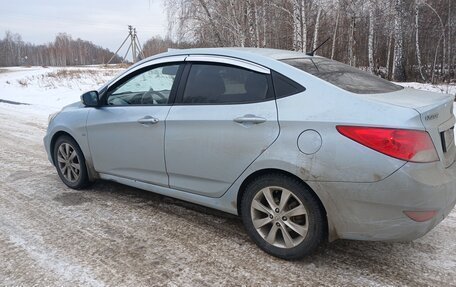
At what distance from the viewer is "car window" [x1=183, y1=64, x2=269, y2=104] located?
295cm

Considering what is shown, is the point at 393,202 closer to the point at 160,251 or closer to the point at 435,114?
the point at 435,114

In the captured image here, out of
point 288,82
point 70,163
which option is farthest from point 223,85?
point 70,163

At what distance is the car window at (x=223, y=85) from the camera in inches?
116

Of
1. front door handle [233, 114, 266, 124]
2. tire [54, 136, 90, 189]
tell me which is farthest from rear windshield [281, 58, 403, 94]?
tire [54, 136, 90, 189]

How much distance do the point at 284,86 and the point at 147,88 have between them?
5.22ft

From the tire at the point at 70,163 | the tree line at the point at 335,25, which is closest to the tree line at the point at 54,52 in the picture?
the tree line at the point at 335,25

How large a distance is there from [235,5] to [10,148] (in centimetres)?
1176

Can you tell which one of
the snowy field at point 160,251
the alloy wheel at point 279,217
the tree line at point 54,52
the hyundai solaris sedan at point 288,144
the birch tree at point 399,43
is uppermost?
the tree line at point 54,52

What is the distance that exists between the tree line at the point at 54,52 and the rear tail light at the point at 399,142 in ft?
357

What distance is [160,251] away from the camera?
3.06 meters

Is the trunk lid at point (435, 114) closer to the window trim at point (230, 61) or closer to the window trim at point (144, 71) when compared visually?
the window trim at point (230, 61)

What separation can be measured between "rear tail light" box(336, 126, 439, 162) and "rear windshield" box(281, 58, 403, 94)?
0.42 meters

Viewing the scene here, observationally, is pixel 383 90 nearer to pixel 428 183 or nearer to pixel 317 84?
pixel 317 84

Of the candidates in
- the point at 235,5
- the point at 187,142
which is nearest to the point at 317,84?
the point at 187,142
